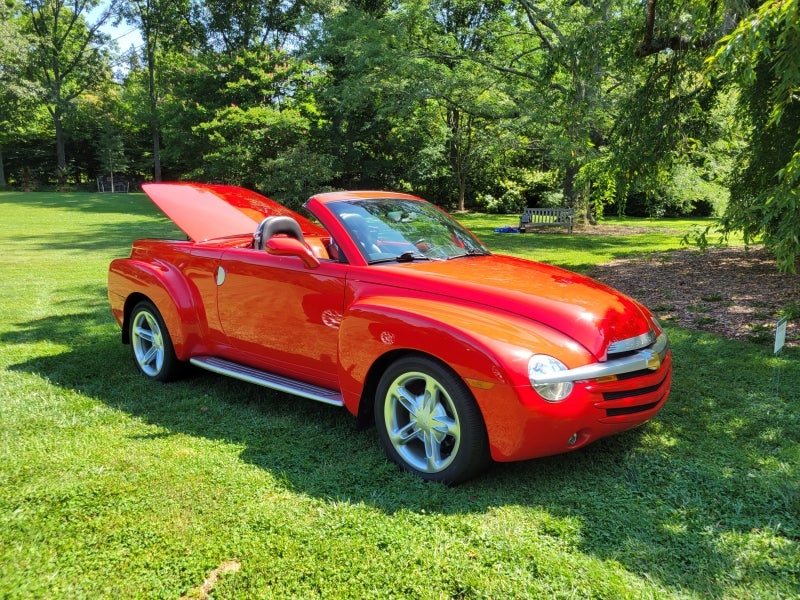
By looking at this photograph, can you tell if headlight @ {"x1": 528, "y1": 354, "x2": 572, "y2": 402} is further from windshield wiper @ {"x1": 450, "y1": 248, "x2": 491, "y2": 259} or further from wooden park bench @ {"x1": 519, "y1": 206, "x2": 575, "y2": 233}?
wooden park bench @ {"x1": 519, "y1": 206, "x2": 575, "y2": 233}

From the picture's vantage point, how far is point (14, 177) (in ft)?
157

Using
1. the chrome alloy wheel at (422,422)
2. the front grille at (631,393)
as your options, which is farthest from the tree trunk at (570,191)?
the chrome alloy wheel at (422,422)

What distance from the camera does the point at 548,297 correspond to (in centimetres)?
348

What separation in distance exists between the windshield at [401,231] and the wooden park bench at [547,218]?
47.0ft

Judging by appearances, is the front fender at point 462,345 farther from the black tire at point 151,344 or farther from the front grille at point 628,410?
the black tire at point 151,344

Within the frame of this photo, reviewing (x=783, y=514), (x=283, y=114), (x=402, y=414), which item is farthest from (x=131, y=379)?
(x=283, y=114)

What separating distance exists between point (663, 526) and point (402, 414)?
4.67 ft

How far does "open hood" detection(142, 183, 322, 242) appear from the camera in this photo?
4938 mm

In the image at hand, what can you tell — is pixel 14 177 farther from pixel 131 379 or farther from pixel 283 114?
pixel 131 379

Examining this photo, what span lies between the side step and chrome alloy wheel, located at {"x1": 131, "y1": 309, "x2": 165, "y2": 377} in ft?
1.42


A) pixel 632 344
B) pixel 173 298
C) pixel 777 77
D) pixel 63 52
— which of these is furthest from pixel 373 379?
pixel 63 52

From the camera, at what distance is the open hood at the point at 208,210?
4.94 m

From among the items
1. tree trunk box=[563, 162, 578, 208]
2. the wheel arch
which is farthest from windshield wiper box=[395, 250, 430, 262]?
tree trunk box=[563, 162, 578, 208]

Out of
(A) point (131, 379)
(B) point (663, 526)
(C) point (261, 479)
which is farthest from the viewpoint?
(A) point (131, 379)
